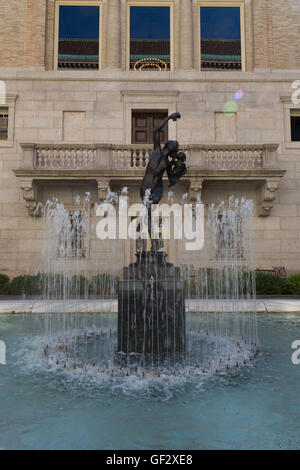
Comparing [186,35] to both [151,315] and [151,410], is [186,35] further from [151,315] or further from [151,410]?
[151,410]

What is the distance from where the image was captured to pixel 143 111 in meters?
19.6

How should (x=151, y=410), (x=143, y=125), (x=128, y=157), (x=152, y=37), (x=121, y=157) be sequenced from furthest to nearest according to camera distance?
(x=152, y=37)
(x=143, y=125)
(x=121, y=157)
(x=128, y=157)
(x=151, y=410)

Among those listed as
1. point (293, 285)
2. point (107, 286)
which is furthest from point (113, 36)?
point (293, 285)

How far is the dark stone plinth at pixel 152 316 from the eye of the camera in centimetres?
635

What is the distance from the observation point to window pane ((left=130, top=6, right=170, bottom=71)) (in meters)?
20.0

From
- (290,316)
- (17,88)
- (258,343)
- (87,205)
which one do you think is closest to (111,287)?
(87,205)

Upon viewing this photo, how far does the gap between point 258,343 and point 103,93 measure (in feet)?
52.1

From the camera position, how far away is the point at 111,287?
51.0 feet

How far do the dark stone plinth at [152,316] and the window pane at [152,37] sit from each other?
56.2 feet

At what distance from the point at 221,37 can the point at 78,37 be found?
782 cm
